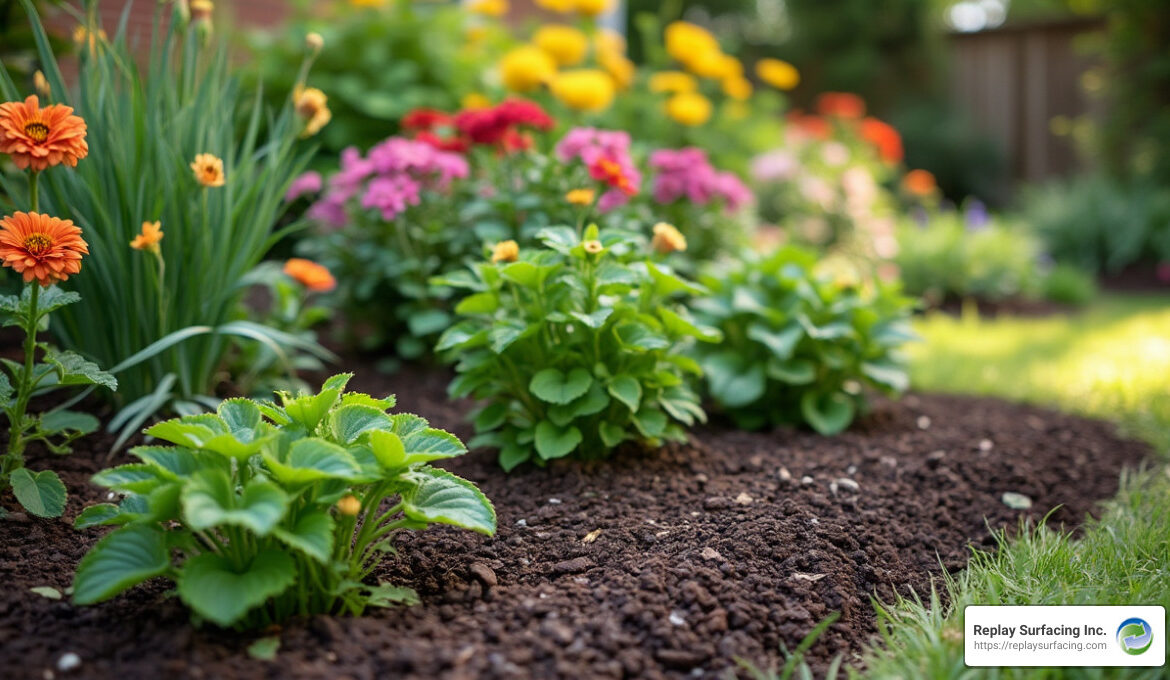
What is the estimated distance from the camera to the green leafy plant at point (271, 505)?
4.25 ft

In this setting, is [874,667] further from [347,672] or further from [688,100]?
[688,100]

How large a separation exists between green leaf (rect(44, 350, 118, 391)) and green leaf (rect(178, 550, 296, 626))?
49 cm

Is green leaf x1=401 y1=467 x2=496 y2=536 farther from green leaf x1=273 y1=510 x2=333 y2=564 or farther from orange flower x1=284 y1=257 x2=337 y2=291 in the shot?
orange flower x1=284 y1=257 x2=337 y2=291

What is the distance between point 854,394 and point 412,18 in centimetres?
281

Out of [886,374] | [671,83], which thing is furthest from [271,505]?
[671,83]

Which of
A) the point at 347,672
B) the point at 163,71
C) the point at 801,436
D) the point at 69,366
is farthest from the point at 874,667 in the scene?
the point at 163,71

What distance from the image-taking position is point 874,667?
143 cm

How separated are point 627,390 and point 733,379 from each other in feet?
2.32

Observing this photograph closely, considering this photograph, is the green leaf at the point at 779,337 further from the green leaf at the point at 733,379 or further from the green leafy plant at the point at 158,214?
the green leafy plant at the point at 158,214

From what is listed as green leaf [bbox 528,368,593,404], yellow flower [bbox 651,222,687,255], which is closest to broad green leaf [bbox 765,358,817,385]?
yellow flower [bbox 651,222,687,255]

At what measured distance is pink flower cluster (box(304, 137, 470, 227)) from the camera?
2.80 metres

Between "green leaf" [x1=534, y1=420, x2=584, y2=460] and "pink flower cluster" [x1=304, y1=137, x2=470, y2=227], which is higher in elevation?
"pink flower cluster" [x1=304, y1=137, x2=470, y2=227]

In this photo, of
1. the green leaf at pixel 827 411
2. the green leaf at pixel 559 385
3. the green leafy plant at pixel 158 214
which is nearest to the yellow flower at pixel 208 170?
the green leafy plant at pixel 158 214

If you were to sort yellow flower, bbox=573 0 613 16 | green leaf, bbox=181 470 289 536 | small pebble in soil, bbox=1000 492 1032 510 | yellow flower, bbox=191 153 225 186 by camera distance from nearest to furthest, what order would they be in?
green leaf, bbox=181 470 289 536 → yellow flower, bbox=191 153 225 186 → small pebble in soil, bbox=1000 492 1032 510 → yellow flower, bbox=573 0 613 16
